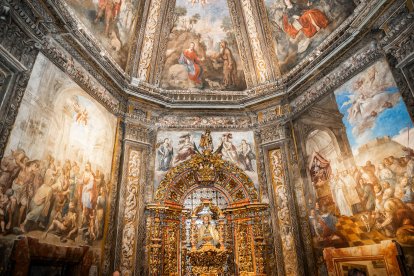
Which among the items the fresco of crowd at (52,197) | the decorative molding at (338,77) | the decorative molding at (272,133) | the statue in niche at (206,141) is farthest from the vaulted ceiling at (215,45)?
the fresco of crowd at (52,197)

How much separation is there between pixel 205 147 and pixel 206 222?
2.85 meters

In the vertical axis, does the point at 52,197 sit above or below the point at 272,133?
below

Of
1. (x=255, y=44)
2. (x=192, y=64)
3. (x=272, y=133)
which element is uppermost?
(x=255, y=44)

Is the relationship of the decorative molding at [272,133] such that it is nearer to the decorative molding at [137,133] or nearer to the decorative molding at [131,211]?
the decorative molding at [137,133]

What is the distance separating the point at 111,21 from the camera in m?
10.5

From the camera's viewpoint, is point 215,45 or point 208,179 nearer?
point 208,179

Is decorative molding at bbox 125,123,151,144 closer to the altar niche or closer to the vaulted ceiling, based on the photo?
the vaulted ceiling

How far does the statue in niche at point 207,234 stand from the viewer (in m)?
10.7

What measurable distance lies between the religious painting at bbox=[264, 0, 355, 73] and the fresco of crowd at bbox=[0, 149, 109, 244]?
27.4 ft

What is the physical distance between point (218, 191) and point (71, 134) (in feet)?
19.5

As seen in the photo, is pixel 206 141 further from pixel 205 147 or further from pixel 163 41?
pixel 163 41

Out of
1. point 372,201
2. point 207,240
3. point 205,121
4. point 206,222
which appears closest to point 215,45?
point 205,121

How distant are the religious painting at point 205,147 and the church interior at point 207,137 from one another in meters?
0.06

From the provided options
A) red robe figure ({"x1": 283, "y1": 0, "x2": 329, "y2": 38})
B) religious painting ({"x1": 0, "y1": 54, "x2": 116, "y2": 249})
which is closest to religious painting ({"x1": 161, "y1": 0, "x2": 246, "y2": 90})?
red robe figure ({"x1": 283, "y1": 0, "x2": 329, "y2": 38})
